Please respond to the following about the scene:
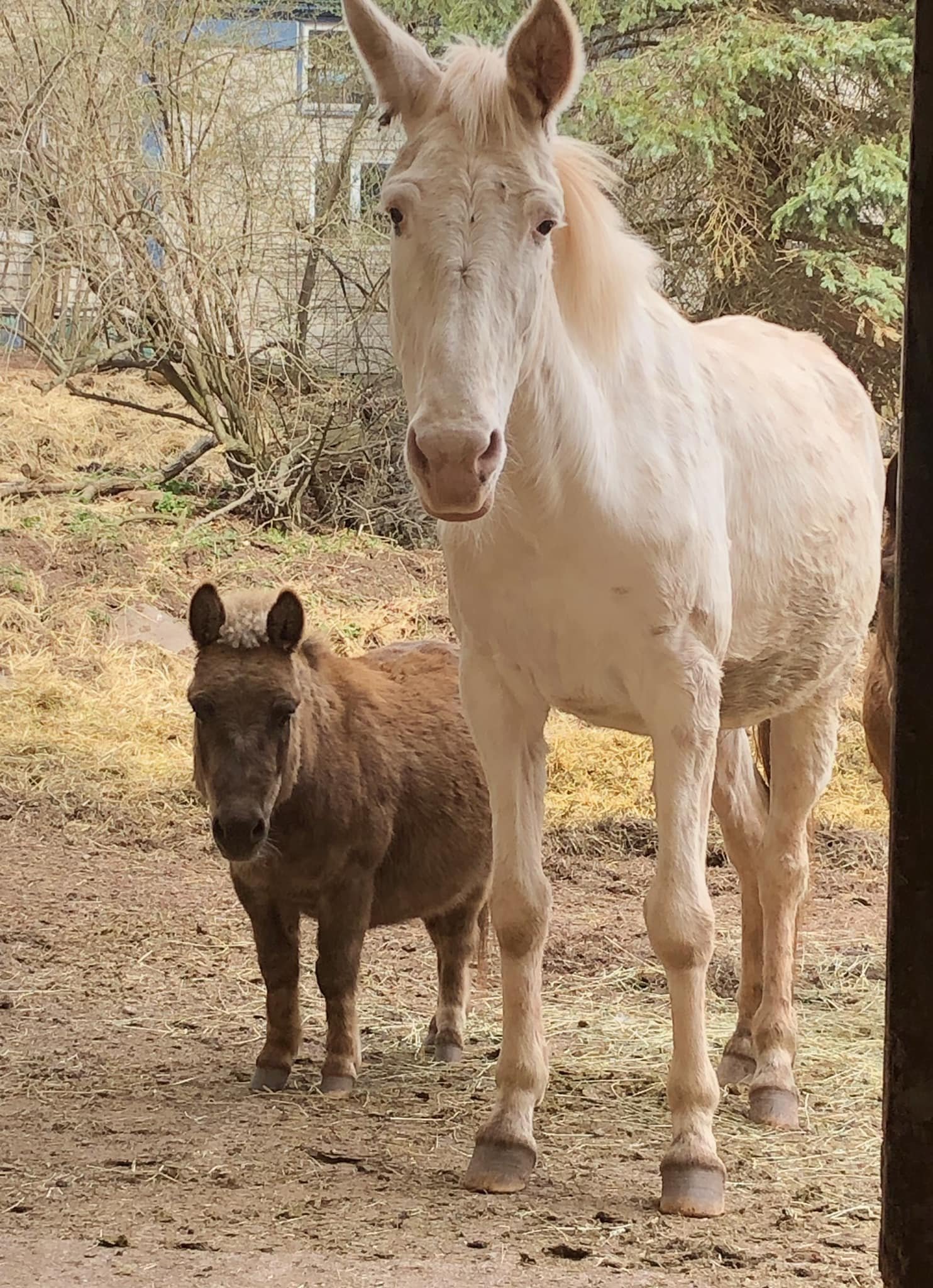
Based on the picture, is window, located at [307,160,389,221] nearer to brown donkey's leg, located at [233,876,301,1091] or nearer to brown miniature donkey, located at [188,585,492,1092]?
brown miniature donkey, located at [188,585,492,1092]

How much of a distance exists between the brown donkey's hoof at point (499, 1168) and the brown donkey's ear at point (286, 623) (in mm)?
1446

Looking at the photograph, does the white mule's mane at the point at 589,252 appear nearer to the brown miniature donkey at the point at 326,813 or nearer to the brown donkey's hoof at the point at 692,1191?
the brown miniature donkey at the point at 326,813

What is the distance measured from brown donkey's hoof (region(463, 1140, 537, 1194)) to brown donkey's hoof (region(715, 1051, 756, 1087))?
1038mm

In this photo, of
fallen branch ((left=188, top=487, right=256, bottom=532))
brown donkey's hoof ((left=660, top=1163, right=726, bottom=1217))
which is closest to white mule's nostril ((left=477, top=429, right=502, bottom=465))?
brown donkey's hoof ((left=660, top=1163, right=726, bottom=1217))

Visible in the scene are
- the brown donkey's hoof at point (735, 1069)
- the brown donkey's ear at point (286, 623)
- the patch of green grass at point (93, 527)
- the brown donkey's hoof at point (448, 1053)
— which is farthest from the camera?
the patch of green grass at point (93, 527)

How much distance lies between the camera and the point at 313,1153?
3.46 m

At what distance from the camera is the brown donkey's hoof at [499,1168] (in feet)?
10.6

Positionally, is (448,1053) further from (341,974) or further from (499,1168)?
(499,1168)

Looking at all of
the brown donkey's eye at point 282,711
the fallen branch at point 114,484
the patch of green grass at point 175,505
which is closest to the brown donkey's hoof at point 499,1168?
the brown donkey's eye at point 282,711

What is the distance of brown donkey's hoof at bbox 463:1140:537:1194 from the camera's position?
128 inches

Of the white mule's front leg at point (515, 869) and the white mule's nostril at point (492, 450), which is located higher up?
the white mule's nostril at point (492, 450)

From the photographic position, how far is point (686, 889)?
3.22 meters

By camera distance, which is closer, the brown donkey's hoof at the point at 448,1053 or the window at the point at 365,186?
the brown donkey's hoof at the point at 448,1053

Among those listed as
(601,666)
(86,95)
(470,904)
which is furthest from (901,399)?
(86,95)
